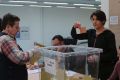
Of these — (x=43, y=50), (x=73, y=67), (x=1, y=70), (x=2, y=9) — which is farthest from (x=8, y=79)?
(x=2, y=9)

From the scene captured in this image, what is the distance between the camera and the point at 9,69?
88.9 inches

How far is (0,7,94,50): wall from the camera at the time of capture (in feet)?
33.2

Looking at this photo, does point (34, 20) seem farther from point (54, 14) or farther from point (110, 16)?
point (110, 16)

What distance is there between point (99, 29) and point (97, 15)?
16 centimetres

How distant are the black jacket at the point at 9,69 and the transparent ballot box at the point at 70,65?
1.51ft

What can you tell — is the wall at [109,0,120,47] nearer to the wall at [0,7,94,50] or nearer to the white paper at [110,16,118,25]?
the white paper at [110,16,118,25]

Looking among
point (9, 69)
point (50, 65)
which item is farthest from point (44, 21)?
point (50, 65)

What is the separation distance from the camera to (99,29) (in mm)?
2785

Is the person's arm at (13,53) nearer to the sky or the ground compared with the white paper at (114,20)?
→ nearer to the ground

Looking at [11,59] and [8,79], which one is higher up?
[11,59]

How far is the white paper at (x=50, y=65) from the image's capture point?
5.61 ft

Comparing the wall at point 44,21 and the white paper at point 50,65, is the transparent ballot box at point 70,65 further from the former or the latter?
the wall at point 44,21

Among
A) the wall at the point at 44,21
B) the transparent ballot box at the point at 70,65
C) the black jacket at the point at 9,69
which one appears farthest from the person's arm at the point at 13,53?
the wall at the point at 44,21

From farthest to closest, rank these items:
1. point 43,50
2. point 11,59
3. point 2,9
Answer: point 2,9 < point 11,59 < point 43,50
